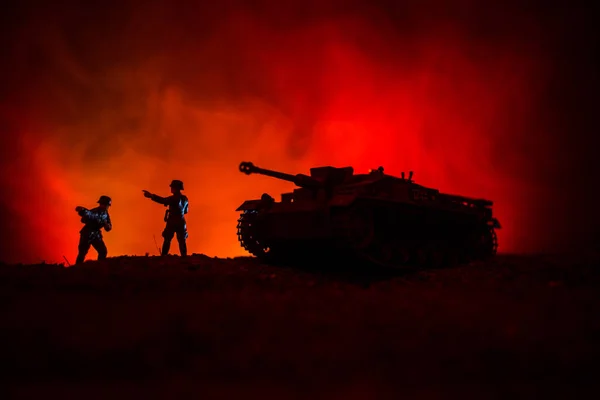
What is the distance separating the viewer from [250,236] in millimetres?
12273

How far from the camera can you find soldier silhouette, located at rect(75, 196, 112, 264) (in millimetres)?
11438

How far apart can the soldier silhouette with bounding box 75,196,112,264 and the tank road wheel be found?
3.34 metres

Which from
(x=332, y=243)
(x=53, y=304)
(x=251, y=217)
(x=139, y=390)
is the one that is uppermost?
(x=251, y=217)

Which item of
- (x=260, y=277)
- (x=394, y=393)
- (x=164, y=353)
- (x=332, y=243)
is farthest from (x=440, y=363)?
(x=332, y=243)

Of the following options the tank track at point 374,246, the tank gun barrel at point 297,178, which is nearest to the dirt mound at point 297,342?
the tank track at point 374,246

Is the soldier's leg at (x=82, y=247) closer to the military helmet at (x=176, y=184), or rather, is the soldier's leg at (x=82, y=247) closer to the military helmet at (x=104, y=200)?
the military helmet at (x=104, y=200)

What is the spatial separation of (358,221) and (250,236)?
3241 mm

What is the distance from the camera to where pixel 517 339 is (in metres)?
4.26

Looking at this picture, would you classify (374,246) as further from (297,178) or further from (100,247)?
(100,247)

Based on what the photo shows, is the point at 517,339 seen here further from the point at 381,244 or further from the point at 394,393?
the point at 381,244

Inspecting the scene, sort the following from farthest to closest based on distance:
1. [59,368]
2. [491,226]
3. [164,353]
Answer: [491,226], [164,353], [59,368]

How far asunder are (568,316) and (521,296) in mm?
1524

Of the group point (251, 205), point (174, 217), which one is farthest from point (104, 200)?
point (251, 205)

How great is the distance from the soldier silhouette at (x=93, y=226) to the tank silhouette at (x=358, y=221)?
3.35 meters
